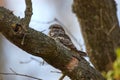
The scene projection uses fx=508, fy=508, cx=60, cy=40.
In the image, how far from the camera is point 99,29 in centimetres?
401

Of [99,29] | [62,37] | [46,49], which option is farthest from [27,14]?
[99,29]

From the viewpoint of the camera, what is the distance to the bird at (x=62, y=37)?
2.93m

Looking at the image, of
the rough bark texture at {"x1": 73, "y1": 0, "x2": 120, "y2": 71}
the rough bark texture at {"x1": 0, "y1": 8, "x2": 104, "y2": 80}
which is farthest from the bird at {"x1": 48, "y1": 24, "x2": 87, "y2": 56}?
the rough bark texture at {"x1": 73, "y1": 0, "x2": 120, "y2": 71}

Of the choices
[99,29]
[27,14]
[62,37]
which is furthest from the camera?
[99,29]

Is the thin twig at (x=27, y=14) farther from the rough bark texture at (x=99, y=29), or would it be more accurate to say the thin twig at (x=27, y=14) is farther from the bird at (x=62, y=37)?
the rough bark texture at (x=99, y=29)

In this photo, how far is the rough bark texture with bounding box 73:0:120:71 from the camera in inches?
159

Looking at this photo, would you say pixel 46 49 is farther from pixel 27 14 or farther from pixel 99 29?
pixel 99 29

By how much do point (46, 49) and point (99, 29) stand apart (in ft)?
5.42

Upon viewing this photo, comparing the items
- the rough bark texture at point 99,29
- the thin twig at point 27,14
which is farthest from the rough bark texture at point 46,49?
the rough bark texture at point 99,29

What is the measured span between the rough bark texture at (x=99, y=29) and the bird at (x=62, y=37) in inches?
19.8

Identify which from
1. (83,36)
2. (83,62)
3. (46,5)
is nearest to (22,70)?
(46,5)

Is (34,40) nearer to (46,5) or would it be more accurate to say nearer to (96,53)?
(96,53)

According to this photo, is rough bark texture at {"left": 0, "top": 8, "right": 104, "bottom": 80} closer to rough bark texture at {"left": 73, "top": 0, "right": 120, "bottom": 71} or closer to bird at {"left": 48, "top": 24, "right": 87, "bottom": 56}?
bird at {"left": 48, "top": 24, "right": 87, "bottom": 56}

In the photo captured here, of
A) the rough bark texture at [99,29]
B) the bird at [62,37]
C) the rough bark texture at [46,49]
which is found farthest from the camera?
the rough bark texture at [99,29]
